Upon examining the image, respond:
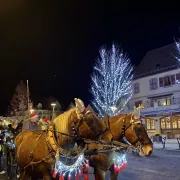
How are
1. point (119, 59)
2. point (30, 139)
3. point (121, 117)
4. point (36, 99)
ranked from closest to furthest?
1. point (30, 139)
2. point (121, 117)
3. point (119, 59)
4. point (36, 99)

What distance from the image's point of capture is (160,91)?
43562 mm

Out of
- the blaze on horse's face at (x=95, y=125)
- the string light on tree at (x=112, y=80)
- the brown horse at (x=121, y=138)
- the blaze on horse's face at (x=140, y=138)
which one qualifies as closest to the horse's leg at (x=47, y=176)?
the blaze on horse's face at (x=95, y=125)

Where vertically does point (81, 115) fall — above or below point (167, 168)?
above

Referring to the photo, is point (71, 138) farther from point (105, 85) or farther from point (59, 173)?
point (105, 85)

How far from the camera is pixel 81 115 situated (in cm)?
573

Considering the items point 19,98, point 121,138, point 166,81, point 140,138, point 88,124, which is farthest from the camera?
point 19,98

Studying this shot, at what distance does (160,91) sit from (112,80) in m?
6.96

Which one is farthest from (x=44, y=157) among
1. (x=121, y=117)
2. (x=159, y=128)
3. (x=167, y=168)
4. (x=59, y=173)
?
(x=159, y=128)

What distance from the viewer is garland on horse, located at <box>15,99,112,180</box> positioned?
579cm

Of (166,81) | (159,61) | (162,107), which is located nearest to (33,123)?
(162,107)

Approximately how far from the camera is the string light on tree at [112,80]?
42812 mm

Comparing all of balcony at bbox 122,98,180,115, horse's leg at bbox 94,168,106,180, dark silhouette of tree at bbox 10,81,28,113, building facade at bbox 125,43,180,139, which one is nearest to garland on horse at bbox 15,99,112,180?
horse's leg at bbox 94,168,106,180

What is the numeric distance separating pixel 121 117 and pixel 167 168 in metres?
6.81

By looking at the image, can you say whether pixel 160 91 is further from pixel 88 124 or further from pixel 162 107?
pixel 88 124
